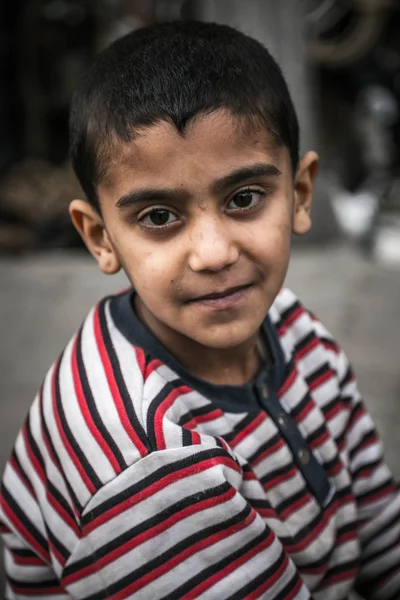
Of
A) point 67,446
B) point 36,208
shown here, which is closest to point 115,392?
point 67,446

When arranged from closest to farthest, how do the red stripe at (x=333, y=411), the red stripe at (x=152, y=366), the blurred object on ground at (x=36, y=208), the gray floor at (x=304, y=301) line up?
the red stripe at (x=152, y=366)
the red stripe at (x=333, y=411)
the gray floor at (x=304, y=301)
the blurred object on ground at (x=36, y=208)

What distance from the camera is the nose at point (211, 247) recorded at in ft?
3.31

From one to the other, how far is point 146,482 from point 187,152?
465 mm

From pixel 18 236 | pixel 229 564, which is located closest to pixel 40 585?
pixel 229 564

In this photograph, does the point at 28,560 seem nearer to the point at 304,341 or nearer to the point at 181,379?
the point at 181,379

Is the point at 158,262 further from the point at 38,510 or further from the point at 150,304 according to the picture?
the point at 38,510

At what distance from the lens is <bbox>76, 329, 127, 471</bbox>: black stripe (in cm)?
103

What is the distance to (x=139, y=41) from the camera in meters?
1.14

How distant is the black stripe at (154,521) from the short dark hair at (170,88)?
486 millimetres

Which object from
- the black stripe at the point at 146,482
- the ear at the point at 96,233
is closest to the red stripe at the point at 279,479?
the black stripe at the point at 146,482

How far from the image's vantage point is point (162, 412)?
1.05 m

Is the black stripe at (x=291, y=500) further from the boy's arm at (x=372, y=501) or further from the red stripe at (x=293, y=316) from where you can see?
the red stripe at (x=293, y=316)

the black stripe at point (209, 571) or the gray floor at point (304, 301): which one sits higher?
the gray floor at point (304, 301)

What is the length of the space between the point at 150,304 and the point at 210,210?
18 cm
